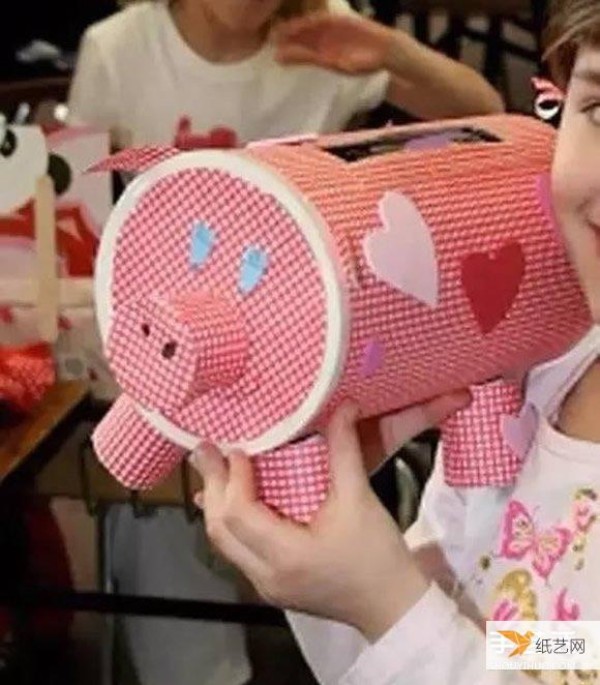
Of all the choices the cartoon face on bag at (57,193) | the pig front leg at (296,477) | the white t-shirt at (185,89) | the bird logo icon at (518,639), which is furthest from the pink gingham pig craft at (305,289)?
the white t-shirt at (185,89)

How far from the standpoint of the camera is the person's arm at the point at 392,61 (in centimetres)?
138

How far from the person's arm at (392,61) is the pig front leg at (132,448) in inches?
28.2

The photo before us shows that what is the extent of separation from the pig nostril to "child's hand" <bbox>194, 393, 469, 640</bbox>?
0.23 feet

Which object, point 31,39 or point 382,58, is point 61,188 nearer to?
point 382,58

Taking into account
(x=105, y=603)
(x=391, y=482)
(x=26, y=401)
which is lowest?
(x=105, y=603)

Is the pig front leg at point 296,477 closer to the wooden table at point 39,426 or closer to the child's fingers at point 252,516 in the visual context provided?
the child's fingers at point 252,516

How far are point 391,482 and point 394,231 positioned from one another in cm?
68

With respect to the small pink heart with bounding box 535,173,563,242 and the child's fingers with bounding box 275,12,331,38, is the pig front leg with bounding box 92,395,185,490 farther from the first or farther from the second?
the child's fingers with bounding box 275,12,331,38

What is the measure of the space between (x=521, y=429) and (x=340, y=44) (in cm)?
71

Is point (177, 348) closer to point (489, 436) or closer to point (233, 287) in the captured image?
point (233, 287)

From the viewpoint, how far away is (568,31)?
676mm

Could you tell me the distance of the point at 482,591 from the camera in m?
0.76

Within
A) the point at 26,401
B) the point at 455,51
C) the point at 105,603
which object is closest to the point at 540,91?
the point at 26,401

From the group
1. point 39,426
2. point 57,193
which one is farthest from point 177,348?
point 57,193
